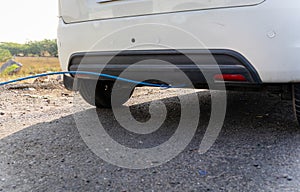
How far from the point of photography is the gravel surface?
1.73m

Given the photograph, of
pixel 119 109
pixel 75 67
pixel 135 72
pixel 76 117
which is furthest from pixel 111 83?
pixel 135 72

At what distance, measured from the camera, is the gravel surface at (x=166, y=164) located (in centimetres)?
173

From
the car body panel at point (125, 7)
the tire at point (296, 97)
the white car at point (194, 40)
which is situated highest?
the car body panel at point (125, 7)

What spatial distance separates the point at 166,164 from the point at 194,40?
2.65 ft

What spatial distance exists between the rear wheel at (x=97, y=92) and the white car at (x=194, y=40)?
46cm

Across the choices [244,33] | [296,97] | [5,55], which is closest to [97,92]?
[244,33]

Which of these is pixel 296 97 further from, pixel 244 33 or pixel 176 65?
pixel 176 65

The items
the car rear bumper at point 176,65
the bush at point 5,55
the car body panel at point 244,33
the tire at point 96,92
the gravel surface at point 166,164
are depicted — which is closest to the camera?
the gravel surface at point 166,164

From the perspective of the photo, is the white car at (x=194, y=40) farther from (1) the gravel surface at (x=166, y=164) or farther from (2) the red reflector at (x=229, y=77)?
(1) the gravel surface at (x=166, y=164)

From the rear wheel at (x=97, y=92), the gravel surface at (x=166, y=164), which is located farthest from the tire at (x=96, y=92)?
the gravel surface at (x=166, y=164)

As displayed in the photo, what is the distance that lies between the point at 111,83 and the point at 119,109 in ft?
0.92

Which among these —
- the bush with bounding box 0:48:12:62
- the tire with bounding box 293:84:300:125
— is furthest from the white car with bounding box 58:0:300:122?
the bush with bounding box 0:48:12:62

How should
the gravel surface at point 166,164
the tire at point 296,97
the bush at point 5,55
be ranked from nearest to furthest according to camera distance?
1. the gravel surface at point 166,164
2. the tire at point 296,97
3. the bush at point 5,55

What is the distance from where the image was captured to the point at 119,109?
346 centimetres
